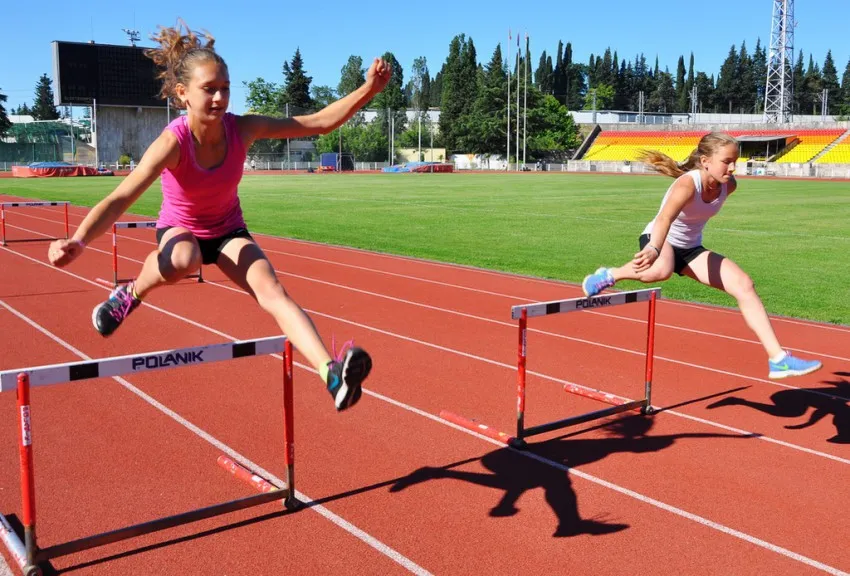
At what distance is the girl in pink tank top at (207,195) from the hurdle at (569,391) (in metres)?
1.61

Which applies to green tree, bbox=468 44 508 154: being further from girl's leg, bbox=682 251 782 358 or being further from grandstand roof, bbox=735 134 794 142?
girl's leg, bbox=682 251 782 358

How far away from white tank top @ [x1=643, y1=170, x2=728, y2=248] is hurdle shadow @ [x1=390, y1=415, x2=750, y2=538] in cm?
132

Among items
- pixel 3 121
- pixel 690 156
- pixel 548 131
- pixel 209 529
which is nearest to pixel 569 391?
pixel 690 156

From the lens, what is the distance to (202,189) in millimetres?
3867

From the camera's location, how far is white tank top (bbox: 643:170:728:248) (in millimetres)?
5352

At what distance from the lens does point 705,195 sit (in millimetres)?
5398

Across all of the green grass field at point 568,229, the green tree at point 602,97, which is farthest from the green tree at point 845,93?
the green grass field at point 568,229

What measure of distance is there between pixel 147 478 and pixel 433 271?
840 centimetres

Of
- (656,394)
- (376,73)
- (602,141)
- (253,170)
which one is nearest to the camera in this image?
(376,73)

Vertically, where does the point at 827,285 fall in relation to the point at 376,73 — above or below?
below

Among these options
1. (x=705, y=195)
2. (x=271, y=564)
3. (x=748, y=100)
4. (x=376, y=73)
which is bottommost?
(x=271, y=564)

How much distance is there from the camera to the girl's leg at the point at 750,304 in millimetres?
4961

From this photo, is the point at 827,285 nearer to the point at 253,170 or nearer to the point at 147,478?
the point at 147,478

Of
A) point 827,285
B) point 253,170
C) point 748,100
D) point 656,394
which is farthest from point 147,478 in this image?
point 748,100
